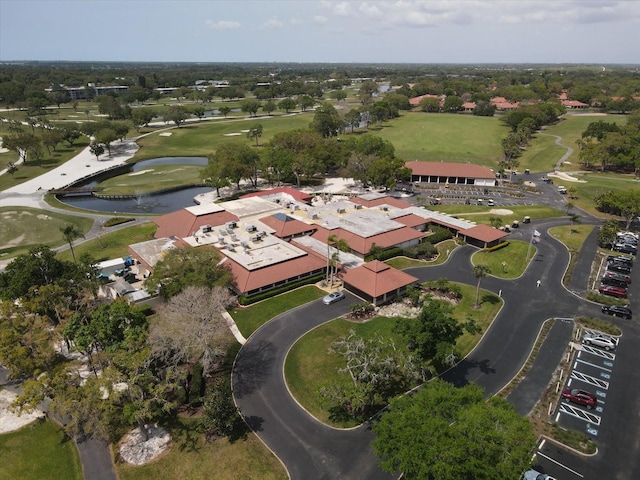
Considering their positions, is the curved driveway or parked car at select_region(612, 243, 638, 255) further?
parked car at select_region(612, 243, 638, 255)

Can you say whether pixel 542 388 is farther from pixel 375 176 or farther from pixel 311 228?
pixel 375 176

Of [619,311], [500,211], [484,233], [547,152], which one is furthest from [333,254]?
[547,152]

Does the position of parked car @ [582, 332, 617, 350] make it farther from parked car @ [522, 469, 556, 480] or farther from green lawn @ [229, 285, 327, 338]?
green lawn @ [229, 285, 327, 338]

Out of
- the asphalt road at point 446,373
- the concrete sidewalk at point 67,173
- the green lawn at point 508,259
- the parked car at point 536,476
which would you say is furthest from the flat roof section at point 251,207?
the parked car at point 536,476

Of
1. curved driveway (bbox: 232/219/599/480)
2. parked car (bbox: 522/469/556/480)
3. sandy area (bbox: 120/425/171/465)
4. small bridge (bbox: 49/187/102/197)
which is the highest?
parked car (bbox: 522/469/556/480)

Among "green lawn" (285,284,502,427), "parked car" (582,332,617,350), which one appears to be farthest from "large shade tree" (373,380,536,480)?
"parked car" (582,332,617,350)
